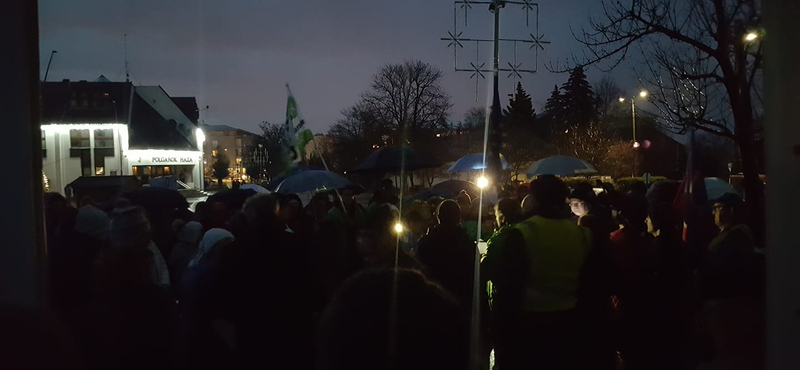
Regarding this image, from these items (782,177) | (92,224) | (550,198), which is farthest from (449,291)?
(92,224)

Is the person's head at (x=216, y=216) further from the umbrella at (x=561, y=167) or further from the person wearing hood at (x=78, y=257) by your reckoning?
the umbrella at (x=561, y=167)

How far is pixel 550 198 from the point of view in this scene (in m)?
3.69

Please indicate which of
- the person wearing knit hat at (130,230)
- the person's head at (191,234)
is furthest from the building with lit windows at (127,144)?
the person wearing knit hat at (130,230)

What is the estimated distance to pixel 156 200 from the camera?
8250mm

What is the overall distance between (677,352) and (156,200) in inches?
263

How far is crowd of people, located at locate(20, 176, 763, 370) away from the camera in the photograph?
10.9 feet

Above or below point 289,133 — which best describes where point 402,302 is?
below

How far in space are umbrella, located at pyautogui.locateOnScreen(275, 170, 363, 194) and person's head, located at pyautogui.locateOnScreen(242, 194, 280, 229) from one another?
235 inches

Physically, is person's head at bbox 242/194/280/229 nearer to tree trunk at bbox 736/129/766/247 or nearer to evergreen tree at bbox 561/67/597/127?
tree trunk at bbox 736/129/766/247

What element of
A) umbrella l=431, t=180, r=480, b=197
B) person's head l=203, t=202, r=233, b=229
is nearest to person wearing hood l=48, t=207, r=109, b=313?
person's head l=203, t=202, r=233, b=229

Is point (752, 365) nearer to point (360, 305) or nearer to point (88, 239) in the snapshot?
point (360, 305)

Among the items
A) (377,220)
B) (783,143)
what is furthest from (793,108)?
(377,220)

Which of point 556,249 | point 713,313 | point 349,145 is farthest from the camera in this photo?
point 349,145

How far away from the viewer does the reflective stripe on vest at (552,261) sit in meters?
3.63
